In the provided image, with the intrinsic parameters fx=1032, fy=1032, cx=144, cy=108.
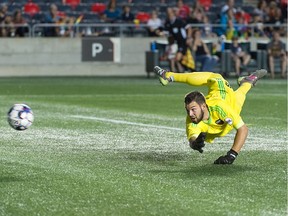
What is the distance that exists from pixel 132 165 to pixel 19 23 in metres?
21.6

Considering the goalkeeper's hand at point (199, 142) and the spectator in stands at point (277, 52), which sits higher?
the goalkeeper's hand at point (199, 142)

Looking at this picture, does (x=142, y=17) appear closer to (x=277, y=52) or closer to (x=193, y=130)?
(x=277, y=52)

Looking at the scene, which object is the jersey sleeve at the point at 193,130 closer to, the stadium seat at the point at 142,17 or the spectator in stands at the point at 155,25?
the spectator in stands at the point at 155,25

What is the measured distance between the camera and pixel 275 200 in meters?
8.05

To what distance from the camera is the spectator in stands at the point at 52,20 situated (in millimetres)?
31453

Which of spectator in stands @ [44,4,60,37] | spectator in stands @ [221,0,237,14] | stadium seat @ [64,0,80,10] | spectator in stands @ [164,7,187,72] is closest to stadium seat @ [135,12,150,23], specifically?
stadium seat @ [64,0,80,10]

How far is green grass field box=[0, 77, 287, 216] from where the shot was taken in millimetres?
7840

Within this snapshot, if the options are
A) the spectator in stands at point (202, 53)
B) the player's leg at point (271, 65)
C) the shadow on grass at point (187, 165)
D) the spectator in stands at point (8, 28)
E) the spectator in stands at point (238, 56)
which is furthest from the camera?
the spectator in stands at point (8, 28)

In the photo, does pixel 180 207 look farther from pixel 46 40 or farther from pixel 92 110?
pixel 46 40

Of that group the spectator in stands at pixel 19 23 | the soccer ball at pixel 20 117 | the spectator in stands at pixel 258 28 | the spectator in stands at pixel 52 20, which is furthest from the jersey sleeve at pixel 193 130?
the spectator in stands at pixel 258 28

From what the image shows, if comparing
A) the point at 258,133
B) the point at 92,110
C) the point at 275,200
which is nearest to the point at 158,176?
the point at 275,200

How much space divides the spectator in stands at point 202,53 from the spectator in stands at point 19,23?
532cm

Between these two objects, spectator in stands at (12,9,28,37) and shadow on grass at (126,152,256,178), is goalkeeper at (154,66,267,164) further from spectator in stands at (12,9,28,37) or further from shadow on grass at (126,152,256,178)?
spectator in stands at (12,9,28,37)

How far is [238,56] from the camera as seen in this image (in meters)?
30.8
